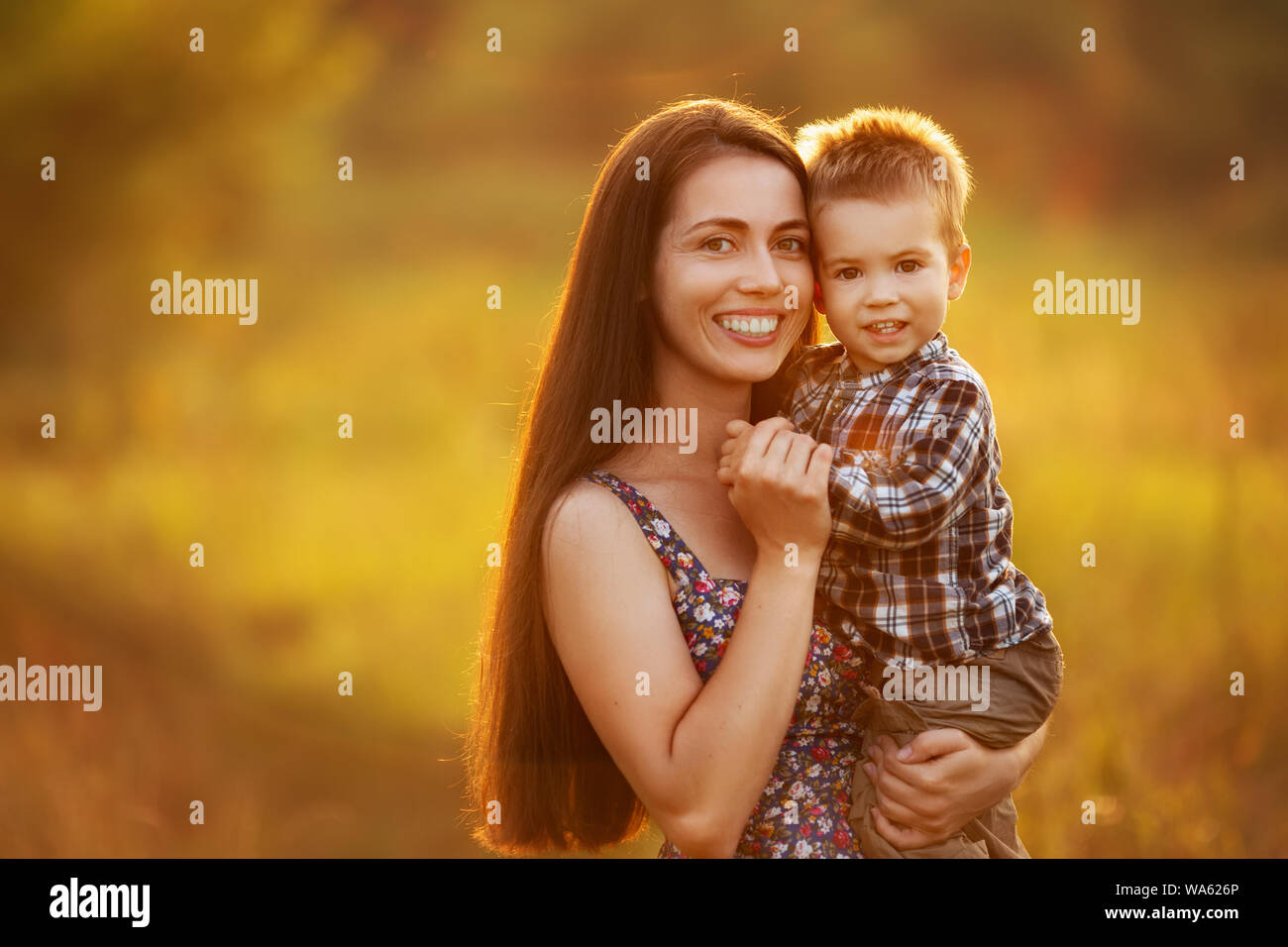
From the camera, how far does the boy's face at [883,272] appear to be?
6.44 feet

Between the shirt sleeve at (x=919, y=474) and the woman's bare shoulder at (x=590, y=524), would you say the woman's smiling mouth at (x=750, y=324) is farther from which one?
the woman's bare shoulder at (x=590, y=524)

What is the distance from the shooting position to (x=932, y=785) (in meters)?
1.85

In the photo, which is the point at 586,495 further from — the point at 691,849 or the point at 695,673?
the point at 691,849

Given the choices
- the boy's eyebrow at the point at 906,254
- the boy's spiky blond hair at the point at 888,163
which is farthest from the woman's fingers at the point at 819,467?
the boy's spiky blond hair at the point at 888,163

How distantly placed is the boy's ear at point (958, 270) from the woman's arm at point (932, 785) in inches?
31.4

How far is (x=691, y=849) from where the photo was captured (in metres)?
1.80

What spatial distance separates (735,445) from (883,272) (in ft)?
1.29

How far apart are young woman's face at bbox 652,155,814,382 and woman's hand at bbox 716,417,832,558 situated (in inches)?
7.1

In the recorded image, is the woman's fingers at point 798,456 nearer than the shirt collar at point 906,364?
Yes

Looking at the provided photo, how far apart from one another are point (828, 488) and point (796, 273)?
1.29ft

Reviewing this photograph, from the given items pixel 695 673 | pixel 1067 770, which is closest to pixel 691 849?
pixel 695 673

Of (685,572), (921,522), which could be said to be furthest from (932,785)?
(685,572)

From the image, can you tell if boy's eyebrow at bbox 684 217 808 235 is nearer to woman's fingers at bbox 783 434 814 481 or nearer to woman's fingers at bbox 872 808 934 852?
woman's fingers at bbox 783 434 814 481

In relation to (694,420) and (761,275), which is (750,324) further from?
(694,420)
